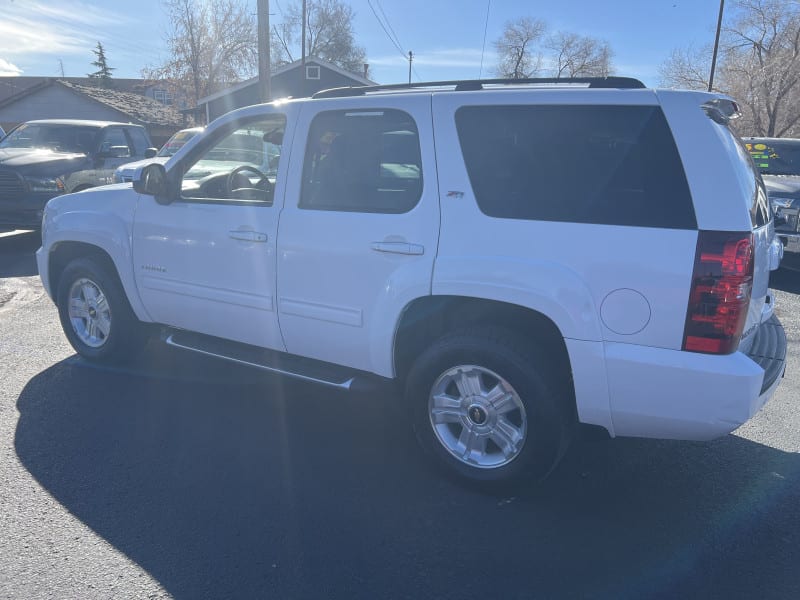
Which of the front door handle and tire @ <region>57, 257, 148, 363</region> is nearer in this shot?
the front door handle

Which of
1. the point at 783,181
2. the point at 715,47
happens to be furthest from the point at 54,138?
the point at 715,47

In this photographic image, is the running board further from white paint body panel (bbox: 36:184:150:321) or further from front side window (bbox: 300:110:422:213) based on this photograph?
front side window (bbox: 300:110:422:213)

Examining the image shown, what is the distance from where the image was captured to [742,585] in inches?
111

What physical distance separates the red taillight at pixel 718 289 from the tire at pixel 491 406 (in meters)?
0.71

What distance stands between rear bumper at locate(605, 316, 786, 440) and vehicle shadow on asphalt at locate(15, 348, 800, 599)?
563 millimetres

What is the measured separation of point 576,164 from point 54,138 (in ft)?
35.5

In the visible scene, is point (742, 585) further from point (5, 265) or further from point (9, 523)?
point (5, 265)

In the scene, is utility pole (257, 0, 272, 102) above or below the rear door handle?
above

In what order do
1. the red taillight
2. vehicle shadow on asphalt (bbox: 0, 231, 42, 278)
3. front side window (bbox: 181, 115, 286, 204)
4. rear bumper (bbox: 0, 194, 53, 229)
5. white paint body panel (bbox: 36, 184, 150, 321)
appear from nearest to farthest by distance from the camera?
1. the red taillight
2. front side window (bbox: 181, 115, 286, 204)
3. white paint body panel (bbox: 36, 184, 150, 321)
4. vehicle shadow on asphalt (bbox: 0, 231, 42, 278)
5. rear bumper (bbox: 0, 194, 53, 229)

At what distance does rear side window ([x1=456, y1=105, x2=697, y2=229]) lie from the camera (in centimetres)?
299

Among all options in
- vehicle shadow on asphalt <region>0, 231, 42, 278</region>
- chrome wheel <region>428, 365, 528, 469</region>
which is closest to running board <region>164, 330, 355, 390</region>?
chrome wheel <region>428, 365, 528, 469</region>

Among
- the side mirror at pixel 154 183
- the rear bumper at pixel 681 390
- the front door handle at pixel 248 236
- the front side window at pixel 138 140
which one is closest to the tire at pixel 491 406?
the rear bumper at pixel 681 390

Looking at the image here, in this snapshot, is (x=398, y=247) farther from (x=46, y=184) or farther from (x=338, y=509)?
(x=46, y=184)

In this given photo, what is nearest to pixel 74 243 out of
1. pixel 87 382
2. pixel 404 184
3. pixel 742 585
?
pixel 87 382
